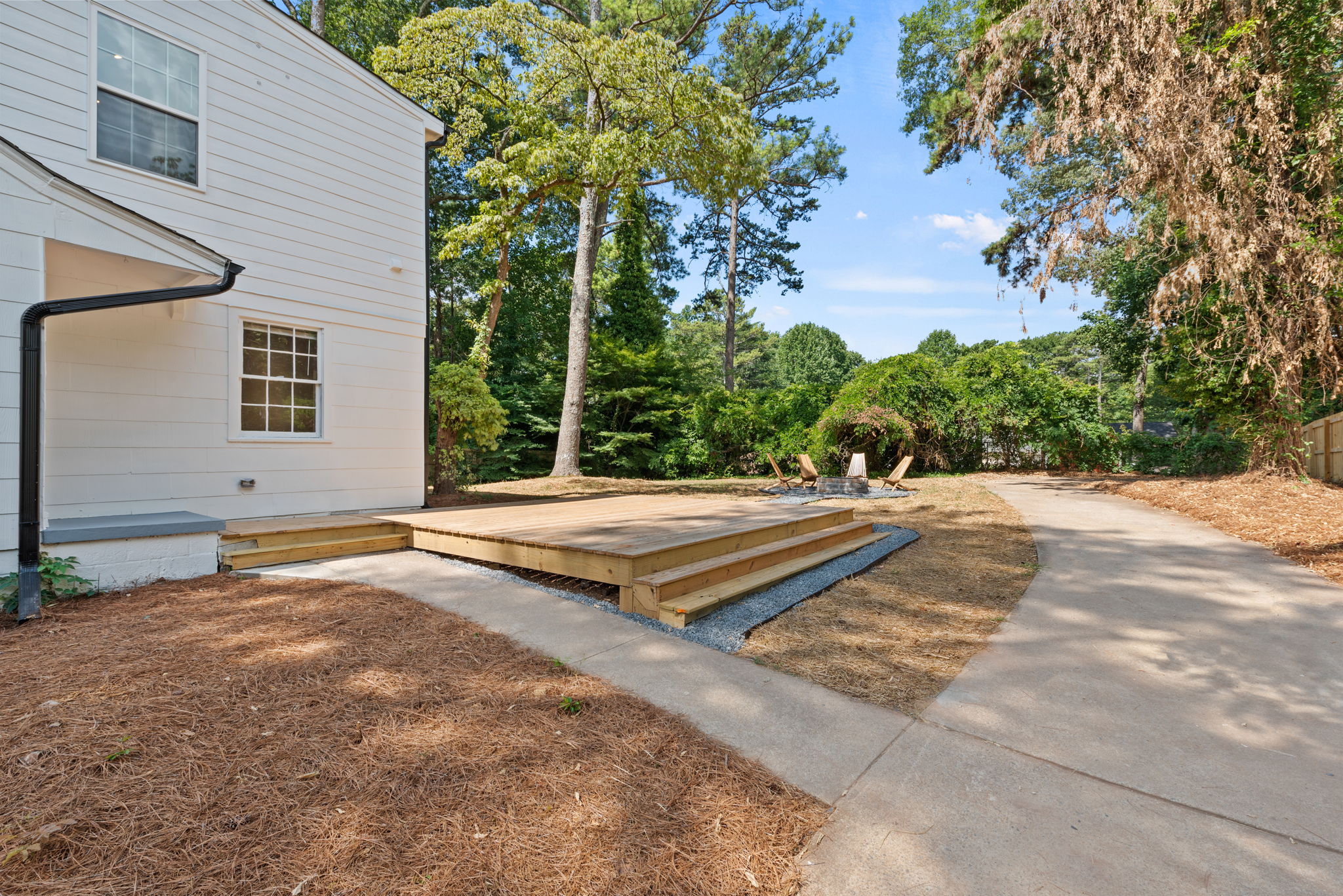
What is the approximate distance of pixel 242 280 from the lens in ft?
18.8

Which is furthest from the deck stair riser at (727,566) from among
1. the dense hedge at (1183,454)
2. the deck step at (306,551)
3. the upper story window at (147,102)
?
the dense hedge at (1183,454)

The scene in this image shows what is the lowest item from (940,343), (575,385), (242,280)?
(575,385)

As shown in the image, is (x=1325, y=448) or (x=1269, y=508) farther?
(x=1325, y=448)

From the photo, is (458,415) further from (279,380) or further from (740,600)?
(740,600)

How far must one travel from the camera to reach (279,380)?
607 centimetres

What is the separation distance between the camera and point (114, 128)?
515 cm

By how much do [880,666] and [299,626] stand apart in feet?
10.4

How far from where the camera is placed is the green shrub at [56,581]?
3.41 metres

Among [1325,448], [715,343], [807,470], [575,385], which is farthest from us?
[715,343]

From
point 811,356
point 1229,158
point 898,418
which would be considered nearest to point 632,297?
point 898,418

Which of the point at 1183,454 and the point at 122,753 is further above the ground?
the point at 1183,454

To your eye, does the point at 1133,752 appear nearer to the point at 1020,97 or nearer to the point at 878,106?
the point at 1020,97

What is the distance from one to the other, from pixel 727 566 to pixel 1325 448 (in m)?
12.5

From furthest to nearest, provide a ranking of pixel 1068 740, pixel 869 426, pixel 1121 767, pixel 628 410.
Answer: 1. pixel 628 410
2. pixel 869 426
3. pixel 1068 740
4. pixel 1121 767
